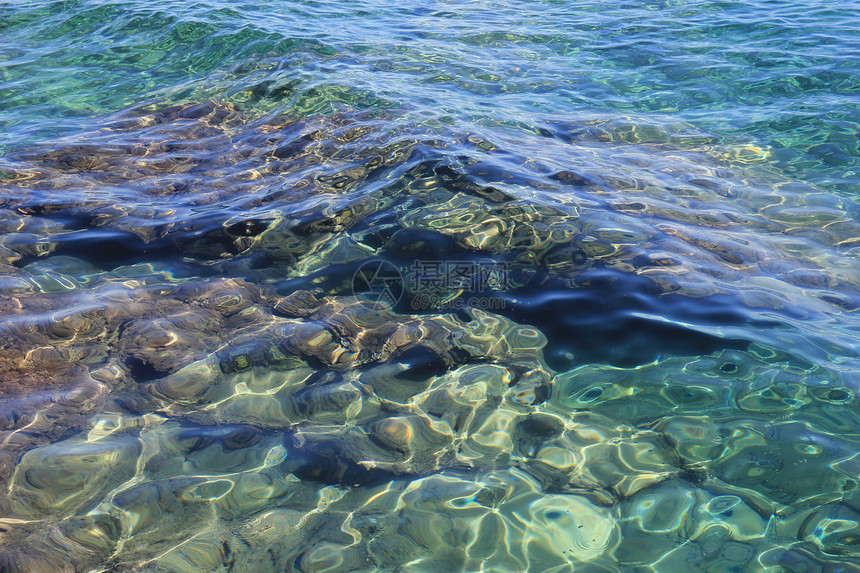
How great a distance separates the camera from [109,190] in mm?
6082

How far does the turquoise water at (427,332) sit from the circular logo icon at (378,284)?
0.03m

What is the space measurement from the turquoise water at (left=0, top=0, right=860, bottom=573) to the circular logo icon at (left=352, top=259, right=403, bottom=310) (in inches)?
1.2

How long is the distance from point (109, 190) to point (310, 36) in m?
6.01

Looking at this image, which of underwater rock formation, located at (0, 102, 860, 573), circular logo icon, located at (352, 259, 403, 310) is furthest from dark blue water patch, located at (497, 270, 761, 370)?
circular logo icon, located at (352, 259, 403, 310)

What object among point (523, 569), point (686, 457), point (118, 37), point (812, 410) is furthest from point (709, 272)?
point (118, 37)

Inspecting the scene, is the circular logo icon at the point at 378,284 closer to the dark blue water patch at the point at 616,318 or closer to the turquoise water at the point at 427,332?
the turquoise water at the point at 427,332

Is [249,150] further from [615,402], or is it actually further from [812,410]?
[812,410]

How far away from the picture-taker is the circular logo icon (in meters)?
4.36

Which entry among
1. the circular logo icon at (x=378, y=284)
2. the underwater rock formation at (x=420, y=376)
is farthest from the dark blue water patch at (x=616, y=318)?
the circular logo icon at (x=378, y=284)

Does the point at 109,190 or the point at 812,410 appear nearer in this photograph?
the point at 812,410

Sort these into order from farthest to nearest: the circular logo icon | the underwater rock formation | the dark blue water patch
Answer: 1. the circular logo icon
2. the dark blue water patch
3. the underwater rock formation

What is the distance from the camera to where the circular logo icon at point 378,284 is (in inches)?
172

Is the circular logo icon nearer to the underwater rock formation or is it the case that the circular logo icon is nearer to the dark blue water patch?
the underwater rock formation

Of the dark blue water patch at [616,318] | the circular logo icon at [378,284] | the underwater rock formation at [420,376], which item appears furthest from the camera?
the circular logo icon at [378,284]
